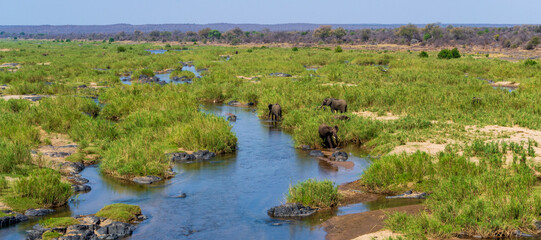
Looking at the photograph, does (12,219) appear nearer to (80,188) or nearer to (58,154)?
(80,188)

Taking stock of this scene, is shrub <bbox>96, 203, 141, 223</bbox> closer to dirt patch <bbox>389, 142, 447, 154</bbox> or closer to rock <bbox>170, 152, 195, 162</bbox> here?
rock <bbox>170, 152, 195, 162</bbox>

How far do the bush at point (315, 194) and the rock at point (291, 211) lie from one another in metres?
0.23

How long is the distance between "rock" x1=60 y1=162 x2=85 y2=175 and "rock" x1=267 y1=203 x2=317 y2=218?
692cm

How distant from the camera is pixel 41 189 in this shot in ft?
41.4

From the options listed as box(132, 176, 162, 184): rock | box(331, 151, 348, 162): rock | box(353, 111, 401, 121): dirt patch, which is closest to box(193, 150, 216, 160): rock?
box(132, 176, 162, 184): rock

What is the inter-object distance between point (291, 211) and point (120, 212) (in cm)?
384

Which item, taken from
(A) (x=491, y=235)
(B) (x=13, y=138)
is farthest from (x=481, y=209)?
(B) (x=13, y=138)

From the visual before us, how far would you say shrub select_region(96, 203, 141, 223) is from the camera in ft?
38.4

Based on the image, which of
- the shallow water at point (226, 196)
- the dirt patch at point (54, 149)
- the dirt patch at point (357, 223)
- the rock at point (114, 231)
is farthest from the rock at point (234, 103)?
the rock at point (114, 231)

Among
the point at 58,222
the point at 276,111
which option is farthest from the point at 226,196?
the point at 276,111

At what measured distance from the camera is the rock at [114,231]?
1088 cm

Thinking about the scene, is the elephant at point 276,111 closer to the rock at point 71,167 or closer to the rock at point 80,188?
the rock at point 71,167

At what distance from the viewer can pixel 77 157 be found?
Answer: 17.2 metres

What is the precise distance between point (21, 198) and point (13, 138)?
6412mm
